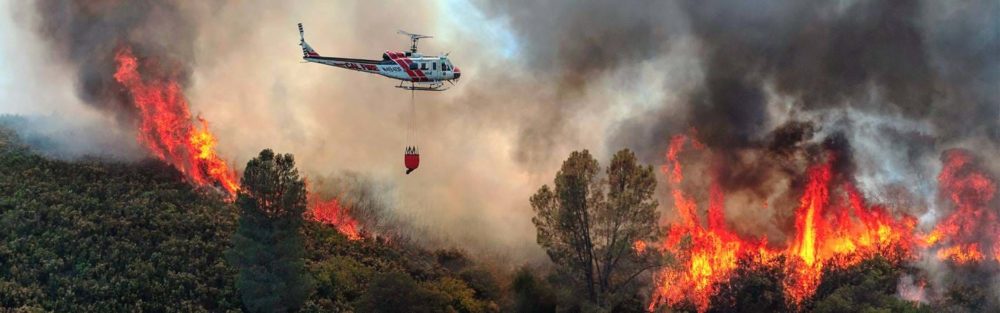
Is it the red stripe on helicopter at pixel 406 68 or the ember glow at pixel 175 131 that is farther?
the ember glow at pixel 175 131

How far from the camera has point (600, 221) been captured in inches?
2675

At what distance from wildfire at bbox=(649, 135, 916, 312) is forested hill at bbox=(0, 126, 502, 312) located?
17.1 metres

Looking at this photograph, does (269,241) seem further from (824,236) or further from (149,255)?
(824,236)

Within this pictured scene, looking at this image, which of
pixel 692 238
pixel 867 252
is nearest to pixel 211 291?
pixel 692 238

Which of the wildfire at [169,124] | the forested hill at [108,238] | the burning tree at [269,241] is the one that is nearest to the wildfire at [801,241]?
the burning tree at [269,241]

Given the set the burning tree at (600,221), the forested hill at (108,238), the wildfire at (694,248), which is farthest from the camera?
the wildfire at (694,248)

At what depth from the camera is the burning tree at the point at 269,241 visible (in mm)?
64688

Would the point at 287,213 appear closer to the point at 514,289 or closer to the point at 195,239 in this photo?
the point at 195,239

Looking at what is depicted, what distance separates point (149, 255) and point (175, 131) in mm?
20770

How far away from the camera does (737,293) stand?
2832 inches

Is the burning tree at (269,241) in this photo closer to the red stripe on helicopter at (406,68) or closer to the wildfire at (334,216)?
the red stripe on helicopter at (406,68)

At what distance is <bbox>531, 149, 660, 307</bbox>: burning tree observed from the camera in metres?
67.6

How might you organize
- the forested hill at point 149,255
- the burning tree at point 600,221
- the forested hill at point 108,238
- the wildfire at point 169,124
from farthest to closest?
the wildfire at point 169,124 → the burning tree at point 600,221 → the forested hill at point 149,255 → the forested hill at point 108,238

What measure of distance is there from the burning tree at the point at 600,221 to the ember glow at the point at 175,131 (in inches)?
1050
